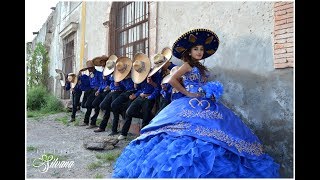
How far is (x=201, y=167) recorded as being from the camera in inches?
122

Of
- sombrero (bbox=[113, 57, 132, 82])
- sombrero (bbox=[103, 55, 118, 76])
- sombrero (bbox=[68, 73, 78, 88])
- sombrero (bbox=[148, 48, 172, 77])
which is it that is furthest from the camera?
sombrero (bbox=[68, 73, 78, 88])

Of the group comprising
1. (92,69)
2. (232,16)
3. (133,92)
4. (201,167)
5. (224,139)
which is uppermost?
(232,16)

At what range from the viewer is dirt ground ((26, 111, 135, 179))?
4.27 m

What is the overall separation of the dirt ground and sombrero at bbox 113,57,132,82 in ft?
4.03

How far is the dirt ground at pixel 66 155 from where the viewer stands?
14.0ft

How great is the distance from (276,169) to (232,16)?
90.8 inches

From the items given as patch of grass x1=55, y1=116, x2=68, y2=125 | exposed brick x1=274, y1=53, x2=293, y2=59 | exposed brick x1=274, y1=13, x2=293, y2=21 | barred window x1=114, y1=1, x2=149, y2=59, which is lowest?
patch of grass x1=55, y1=116, x2=68, y2=125

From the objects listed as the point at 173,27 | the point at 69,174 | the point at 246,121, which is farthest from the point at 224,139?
the point at 173,27

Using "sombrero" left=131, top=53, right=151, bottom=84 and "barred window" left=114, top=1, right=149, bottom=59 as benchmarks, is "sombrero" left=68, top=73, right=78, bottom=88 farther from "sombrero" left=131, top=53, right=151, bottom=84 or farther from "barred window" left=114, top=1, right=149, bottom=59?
"sombrero" left=131, top=53, right=151, bottom=84

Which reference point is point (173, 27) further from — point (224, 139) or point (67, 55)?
point (67, 55)

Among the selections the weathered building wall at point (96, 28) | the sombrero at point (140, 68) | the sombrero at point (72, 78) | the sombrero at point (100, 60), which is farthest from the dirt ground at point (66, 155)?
the weathered building wall at point (96, 28)

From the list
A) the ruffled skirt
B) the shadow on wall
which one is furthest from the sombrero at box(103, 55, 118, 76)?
the ruffled skirt

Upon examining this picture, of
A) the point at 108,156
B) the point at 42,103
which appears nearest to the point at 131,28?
the point at 108,156

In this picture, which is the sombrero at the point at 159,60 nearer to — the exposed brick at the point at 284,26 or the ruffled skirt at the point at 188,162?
the exposed brick at the point at 284,26
